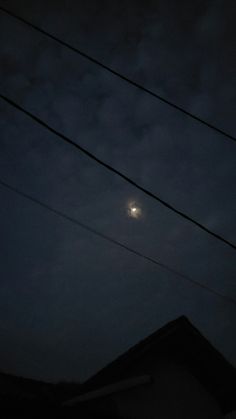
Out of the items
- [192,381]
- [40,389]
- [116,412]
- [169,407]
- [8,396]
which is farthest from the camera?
[40,389]

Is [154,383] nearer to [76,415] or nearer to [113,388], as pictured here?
[113,388]

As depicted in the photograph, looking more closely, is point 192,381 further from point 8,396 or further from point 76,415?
point 8,396

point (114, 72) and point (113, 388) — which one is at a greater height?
point (114, 72)

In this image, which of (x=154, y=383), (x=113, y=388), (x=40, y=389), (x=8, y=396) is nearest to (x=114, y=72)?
(x=8, y=396)

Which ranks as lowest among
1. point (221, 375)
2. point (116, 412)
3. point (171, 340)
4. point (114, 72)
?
point (116, 412)

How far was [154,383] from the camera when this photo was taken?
354 inches

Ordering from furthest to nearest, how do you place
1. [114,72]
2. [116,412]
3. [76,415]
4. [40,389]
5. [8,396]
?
1. [40,389]
2. [116,412]
3. [114,72]
4. [76,415]
5. [8,396]

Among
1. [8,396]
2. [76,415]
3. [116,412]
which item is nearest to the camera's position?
[8,396]

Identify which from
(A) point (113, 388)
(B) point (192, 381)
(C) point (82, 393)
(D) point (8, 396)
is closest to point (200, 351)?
(B) point (192, 381)

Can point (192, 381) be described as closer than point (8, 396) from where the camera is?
No

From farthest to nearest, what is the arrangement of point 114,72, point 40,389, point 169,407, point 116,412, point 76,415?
point 40,389
point 169,407
point 116,412
point 114,72
point 76,415

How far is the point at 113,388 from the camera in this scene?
8.20 metres

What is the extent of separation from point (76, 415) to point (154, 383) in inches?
181

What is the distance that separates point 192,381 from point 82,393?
137 inches
